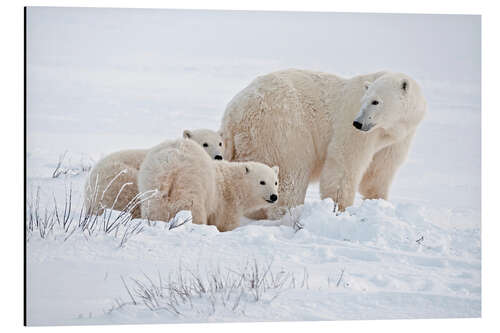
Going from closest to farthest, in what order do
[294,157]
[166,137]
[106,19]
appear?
1. [106,19]
2. [166,137]
3. [294,157]

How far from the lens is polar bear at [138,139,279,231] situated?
6312mm

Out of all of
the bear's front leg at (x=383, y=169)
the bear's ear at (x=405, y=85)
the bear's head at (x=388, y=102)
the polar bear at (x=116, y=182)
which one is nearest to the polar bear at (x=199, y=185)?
the polar bear at (x=116, y=182)

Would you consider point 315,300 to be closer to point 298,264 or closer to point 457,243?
point 298,264

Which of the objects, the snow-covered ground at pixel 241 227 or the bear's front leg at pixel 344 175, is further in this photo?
the bear's front leg at pixel 344 175

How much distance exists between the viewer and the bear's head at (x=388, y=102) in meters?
6.93

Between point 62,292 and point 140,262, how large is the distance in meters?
0.61

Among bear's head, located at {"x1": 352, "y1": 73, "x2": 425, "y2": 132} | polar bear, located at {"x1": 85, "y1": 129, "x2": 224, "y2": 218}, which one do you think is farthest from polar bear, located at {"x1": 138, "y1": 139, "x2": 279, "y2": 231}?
bear's head, located at {"x1": 352, "y1": 73, "x2": 425, "y2": 132}

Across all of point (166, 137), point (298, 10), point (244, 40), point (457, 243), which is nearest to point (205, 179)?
point (166, 137)

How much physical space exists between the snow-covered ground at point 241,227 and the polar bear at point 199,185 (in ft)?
1.15

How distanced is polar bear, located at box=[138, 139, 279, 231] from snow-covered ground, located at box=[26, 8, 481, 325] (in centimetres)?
35

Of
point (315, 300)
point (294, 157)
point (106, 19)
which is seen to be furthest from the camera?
point (294, 157)

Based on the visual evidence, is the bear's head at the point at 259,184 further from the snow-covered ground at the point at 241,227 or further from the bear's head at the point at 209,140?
the bear's head at the point at 209,140

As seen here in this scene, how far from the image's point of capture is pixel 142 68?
6.49 metres

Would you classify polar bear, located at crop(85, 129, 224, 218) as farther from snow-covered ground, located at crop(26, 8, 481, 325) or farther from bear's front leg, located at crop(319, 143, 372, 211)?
bear's front leg, located at crop(319, 143, 372, 211)
